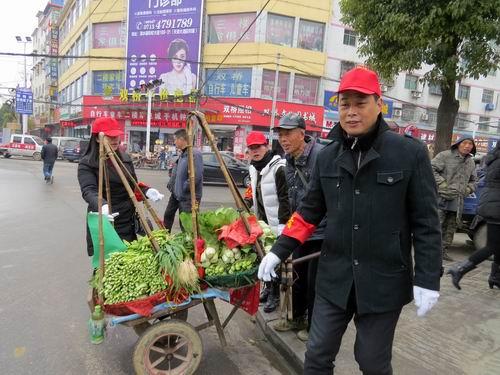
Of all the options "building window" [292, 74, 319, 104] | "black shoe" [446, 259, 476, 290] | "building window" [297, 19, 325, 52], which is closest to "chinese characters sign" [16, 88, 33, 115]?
"building window" [292, 74, 319, 104]

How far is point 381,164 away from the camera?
196 cm

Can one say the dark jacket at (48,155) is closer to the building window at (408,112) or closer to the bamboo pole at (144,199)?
the bamboo pole at (144,199)

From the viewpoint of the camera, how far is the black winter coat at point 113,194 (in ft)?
11.5

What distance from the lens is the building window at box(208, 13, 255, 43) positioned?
2427 centimetres

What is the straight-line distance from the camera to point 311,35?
24734 mm

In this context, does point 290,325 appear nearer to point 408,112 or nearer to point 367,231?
point 367,231

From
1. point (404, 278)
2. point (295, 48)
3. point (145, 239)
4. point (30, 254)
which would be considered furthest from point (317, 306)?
point (295, 48)

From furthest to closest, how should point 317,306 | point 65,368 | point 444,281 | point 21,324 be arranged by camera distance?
point 444,281, point 21,324, point 65,368, point 317,306

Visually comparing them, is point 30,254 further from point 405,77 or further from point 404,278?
point 405,77

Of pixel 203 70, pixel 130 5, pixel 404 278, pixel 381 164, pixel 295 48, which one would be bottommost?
pixel 404 278

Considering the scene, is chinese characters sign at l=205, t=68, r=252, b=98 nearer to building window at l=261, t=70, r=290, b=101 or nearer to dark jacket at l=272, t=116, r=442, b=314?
building window at l=261, t=70, r=290, b=101

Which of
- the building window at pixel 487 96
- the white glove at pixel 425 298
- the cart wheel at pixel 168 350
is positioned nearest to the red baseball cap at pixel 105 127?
the cart wheel at pixel 168 350

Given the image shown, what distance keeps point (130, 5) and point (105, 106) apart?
23.1ft

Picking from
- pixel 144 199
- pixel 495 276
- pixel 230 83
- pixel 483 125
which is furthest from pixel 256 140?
pixel 483 125
